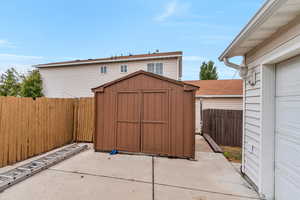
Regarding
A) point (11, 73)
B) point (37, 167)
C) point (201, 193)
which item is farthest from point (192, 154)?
point (11, 73)

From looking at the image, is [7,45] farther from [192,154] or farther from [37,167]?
[192,154]

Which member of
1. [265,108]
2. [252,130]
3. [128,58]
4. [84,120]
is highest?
[128,58]

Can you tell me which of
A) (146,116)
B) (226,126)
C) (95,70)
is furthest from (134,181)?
(95,70)

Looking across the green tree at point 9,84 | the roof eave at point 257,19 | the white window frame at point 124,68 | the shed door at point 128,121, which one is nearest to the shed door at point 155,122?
the shed door at point 128,121

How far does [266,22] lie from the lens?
6.22 ft

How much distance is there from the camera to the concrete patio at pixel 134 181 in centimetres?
254

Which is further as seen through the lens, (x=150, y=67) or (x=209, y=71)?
(x=209, y=71)

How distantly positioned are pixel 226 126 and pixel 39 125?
7809mm

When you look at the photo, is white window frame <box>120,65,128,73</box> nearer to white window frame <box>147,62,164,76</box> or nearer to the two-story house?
the two-story house

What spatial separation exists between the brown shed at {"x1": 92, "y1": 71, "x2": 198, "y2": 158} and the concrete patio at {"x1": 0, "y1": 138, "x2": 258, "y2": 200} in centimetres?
56

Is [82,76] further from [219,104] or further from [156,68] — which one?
[219,104]

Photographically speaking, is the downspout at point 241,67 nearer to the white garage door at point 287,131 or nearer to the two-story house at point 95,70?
the white garage door at point 287,131

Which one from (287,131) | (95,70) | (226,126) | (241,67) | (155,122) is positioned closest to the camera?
(287,131)

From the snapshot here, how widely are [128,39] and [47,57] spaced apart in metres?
9.99
